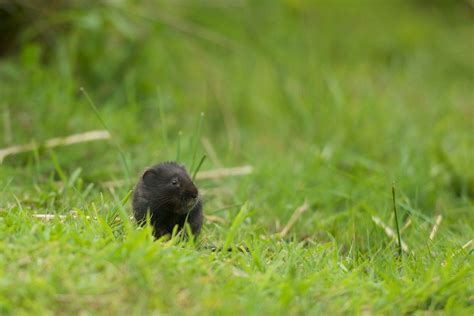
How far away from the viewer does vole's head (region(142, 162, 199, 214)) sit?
4.25 metres

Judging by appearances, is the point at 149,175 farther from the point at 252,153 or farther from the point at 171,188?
the point at 252,153

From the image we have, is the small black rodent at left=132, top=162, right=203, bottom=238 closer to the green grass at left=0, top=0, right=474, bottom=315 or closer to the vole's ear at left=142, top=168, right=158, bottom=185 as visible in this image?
the vole's ear at left=142, top=168, right=158, bottom=185

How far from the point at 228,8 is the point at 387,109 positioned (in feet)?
10.2

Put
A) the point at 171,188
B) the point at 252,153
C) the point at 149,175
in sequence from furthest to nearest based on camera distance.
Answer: the point at 252,153
the point at 149,175
the point at 171,188

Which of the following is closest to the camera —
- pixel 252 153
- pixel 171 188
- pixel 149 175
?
pixel 171 188

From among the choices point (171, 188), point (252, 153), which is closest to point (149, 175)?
point (171, 188)

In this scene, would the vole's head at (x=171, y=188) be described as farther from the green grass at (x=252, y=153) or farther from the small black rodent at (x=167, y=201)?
the green grass at (x=252, y=153)

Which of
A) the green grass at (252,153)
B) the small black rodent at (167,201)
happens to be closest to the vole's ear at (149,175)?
the small black rodent at (167,201)

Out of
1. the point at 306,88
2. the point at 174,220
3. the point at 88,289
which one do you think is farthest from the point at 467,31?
the point at 88,289

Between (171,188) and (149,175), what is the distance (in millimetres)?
233

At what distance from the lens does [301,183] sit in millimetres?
5996

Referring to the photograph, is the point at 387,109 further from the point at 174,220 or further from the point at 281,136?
the point at 174,220

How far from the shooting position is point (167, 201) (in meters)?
4.30

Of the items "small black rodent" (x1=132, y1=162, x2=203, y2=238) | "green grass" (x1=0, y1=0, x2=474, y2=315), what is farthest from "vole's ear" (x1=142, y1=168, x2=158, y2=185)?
"green grass" (x1=0, y1=0, x2=474, y2=315)
